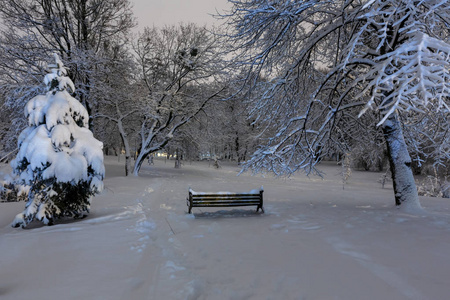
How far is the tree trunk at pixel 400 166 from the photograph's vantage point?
23.5 ft

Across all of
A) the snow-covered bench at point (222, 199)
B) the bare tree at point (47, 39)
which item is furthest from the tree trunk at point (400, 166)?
the bare tree at point (47, 39)

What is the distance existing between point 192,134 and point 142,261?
1707 centimetres

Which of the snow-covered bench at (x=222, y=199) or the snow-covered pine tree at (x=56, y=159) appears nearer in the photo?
the snow-covered pine tree at (x=56, y=159)

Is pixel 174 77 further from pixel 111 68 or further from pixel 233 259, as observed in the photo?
pixel 233 259

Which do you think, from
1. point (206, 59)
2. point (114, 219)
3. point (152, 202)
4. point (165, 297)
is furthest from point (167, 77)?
point (165, 297)

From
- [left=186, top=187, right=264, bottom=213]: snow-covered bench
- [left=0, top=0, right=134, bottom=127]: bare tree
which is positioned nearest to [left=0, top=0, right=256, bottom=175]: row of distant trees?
[left=0, top=0, right=134, bottom=127]: bare tree

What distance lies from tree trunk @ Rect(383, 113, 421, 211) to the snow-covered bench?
4.16m

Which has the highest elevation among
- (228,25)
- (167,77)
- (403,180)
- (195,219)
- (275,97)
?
(167,77)

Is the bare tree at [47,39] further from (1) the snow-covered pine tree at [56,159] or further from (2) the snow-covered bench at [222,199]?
(2) the snow-covered bench at [222,199]

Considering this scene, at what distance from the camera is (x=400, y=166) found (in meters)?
7.34

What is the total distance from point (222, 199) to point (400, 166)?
5.49 meters

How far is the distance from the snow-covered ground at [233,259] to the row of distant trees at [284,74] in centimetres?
215

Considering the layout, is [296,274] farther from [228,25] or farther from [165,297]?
[228,25]

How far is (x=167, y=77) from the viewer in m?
19.9
